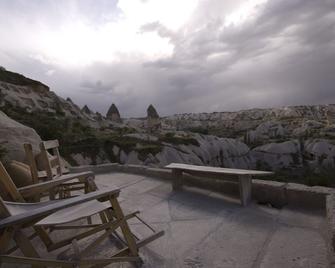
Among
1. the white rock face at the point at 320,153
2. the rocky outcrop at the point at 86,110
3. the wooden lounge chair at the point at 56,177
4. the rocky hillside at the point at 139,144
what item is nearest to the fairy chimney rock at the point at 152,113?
the rocky hillside at the point at 139,144

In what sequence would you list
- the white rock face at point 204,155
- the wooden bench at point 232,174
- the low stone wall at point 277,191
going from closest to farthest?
the low stone wall at point 277,191 → the wooden bench at point 232,174 → the white rock face at point 204,155

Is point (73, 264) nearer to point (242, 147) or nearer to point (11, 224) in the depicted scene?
point (11, 224)

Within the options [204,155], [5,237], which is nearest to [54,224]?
[5,237]

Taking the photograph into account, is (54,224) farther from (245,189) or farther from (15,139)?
(15,139)

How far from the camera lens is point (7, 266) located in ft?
7.81

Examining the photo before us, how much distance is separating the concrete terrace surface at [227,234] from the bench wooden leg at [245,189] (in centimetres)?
12

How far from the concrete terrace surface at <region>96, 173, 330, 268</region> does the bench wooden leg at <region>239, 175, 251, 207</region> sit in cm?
12

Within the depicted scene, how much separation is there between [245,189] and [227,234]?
102 cm

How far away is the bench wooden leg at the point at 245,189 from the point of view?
360 cm

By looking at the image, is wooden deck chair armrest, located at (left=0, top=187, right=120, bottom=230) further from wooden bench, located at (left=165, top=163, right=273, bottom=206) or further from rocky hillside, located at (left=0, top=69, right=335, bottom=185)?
rocky hillside, located at (left=0, top=69, right=335, bottom=185)

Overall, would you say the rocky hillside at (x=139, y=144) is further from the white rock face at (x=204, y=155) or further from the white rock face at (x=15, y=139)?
the white rock face at (x=15, y=139)

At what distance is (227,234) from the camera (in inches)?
110

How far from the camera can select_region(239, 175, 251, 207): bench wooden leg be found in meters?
3.60

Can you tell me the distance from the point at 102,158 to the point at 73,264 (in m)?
Result: 23.8
